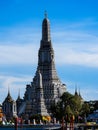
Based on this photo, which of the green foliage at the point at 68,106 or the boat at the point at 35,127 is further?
the green foliage at the point at 68,106

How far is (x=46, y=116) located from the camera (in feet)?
655

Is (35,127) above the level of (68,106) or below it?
below

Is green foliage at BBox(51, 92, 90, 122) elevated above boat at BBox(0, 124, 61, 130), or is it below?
above

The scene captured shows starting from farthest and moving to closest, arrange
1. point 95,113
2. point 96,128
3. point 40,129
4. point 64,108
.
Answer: point 95,113 < point 64,108 < point 40,129 < point 96,128

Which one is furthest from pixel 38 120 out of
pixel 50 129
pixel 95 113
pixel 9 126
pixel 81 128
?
pixel 81 128

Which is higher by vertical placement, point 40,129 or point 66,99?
point 66,99

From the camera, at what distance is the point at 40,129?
14900 centimetres

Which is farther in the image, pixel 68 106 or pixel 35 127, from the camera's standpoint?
pixel 68 106

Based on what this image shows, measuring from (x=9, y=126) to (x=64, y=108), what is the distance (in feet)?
85.6

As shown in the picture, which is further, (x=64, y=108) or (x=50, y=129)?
(x=64, y=108)

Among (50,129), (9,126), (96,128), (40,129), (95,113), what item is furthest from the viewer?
(95,113)

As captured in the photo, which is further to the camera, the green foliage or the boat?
the green foliage

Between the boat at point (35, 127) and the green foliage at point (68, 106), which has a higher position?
the green foliage at point (68, 106)

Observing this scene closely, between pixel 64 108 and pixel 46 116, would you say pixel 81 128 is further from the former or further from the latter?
pixel 46 116
